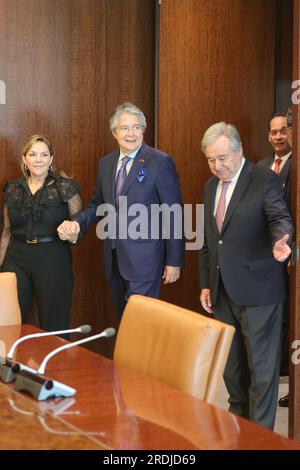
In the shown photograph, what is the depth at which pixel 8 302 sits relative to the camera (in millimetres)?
3424

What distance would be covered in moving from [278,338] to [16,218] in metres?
1.77

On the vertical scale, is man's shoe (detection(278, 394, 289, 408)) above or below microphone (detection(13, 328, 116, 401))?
below

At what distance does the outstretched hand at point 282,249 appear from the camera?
335cm

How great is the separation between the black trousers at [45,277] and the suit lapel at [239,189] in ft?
4.56

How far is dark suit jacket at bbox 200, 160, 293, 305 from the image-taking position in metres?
3.68

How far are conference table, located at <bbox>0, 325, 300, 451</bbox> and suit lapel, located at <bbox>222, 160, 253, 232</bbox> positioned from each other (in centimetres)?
133

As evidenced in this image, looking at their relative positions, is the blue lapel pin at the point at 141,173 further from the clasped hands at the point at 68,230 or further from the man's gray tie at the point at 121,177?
the clasped hands at the point at 68,230

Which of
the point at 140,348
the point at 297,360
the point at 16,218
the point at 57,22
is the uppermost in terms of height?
the point at 57,22

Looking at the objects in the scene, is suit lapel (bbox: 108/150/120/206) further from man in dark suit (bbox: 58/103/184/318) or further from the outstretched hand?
the outstretched hand

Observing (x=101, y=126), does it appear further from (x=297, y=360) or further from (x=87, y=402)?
(x=87, y=402)

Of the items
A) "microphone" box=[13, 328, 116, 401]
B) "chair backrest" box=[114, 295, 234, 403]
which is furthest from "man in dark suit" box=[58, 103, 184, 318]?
"microphone" box=[13, 328, 116, 401]

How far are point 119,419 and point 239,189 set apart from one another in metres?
1.84
